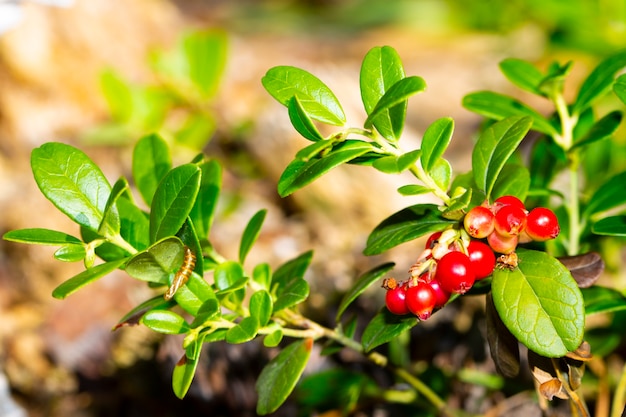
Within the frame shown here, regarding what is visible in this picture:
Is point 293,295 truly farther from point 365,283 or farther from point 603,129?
point 603,129

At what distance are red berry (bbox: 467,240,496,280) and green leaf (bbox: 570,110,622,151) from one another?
28 cm

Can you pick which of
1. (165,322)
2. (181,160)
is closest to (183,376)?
(165,322)

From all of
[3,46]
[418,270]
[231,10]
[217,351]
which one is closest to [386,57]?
[418,270]

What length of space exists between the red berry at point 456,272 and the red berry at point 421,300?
0.02m

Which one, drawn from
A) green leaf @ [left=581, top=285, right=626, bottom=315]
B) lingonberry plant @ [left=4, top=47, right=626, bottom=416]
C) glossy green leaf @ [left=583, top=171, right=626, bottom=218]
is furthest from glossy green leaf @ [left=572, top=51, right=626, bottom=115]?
green leaf @ [left=581, top=285, right=626, bottom=315]

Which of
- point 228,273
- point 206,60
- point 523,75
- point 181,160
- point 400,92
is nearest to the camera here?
point 400,92

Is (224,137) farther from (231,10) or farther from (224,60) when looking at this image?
(231,10)

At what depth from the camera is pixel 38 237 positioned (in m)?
0.75

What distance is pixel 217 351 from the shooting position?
149 cm

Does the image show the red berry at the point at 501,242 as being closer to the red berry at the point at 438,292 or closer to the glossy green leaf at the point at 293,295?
the red berry at the point at 438,292

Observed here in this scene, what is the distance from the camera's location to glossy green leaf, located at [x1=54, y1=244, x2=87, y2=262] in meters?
0.75

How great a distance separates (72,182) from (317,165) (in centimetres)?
30

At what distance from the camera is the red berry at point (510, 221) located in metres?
0.70

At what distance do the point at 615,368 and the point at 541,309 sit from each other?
32.9 inches
